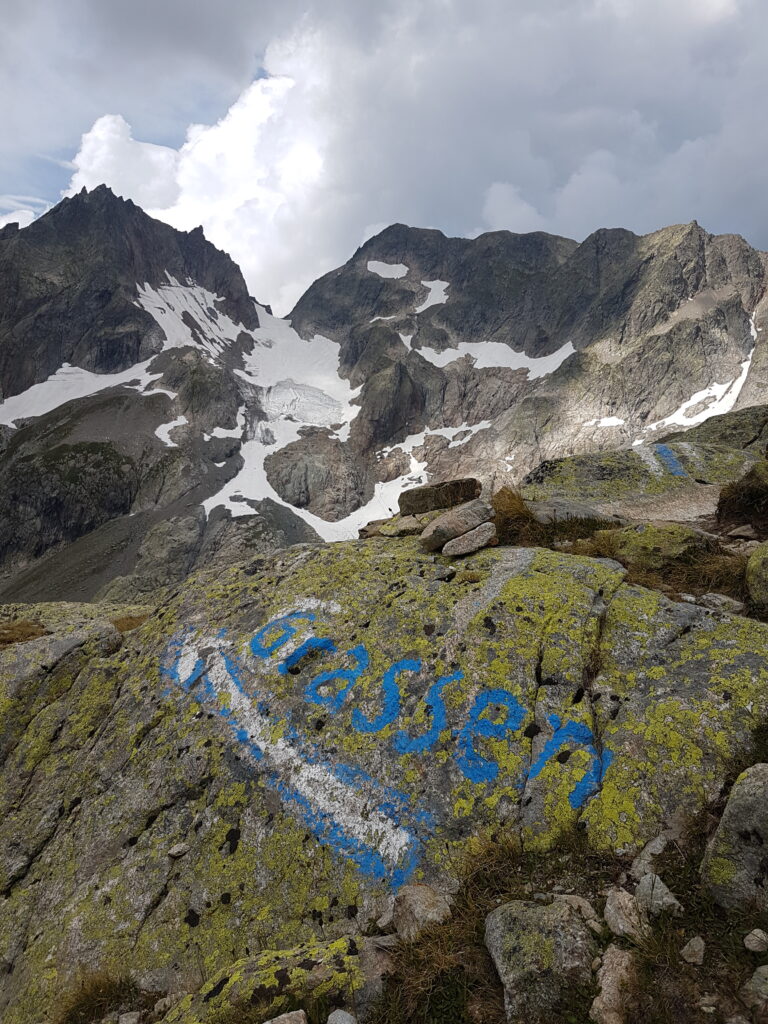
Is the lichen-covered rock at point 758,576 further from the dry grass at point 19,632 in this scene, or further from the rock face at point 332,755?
the dry grass at point 19,632

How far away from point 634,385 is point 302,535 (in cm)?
11844

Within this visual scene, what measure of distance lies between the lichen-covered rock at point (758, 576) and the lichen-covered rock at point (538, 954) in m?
5.29

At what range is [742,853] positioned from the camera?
3.59 metres

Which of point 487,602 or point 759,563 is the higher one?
point 487,602

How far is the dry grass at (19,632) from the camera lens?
1156cm

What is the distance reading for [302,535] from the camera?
135 meters

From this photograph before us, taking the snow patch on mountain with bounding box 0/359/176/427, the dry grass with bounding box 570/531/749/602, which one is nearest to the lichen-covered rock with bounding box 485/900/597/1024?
the dry grass with bounding box 570/531/749/602

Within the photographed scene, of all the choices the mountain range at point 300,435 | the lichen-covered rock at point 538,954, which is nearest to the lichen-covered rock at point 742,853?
the lichen-covered rock at point 538,954

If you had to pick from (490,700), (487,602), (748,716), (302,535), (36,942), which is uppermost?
(487,602)

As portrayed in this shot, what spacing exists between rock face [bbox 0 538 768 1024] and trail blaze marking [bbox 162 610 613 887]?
3 cm

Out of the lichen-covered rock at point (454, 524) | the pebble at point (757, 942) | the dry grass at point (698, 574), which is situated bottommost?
the pebble at point (757, 942)

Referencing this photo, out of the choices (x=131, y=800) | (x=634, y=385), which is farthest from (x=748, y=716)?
(x=634, y=385)

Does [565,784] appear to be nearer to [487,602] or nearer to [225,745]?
[487,602]

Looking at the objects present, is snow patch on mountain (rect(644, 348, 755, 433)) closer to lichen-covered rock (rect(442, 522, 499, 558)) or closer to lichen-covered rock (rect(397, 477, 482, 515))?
lichen-covered rock (rect(397, 477, 482, 515))
